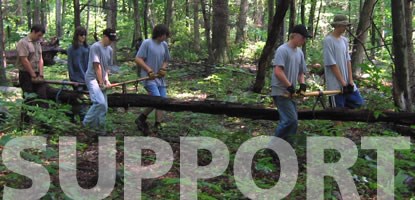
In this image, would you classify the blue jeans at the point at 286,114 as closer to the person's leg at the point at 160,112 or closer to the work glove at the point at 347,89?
the work glove at the point at 347,89

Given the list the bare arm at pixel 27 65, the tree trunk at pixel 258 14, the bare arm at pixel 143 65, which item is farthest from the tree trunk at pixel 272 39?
the tree trunk at pixel 258 14

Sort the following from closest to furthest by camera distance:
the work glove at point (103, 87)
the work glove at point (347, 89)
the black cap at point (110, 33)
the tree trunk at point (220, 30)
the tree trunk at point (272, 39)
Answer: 1. the work glove at point (347, 89)
2. the black cap at point (110, 33)
3. the work glove at point (103, 87)
4. the tree trunk at point (272, 39)
5. the tree trunk at point (220, 30)

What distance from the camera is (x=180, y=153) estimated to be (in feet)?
23.3

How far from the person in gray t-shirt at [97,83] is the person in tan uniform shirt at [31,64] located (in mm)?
1120

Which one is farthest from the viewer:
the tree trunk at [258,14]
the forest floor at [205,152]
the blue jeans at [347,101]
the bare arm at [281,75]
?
the tree trunk at [258,14]

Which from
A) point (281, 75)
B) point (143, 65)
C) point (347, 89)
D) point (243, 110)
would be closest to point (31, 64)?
point (143, 65)

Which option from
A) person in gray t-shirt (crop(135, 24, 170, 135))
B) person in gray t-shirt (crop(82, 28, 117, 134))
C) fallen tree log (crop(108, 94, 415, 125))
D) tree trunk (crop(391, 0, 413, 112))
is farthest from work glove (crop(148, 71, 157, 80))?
tree trunk (crop(391, 0, 413, 112))

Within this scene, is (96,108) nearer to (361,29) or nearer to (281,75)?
(281,75)

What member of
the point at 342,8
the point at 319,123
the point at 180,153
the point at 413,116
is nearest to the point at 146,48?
the point at 180,153

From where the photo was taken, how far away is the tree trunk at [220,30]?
692 inches

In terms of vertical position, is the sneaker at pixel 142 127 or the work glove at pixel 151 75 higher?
the work glove at pixel 151 75

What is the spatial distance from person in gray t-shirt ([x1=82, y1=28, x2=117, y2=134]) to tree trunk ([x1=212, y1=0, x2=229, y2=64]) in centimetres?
975

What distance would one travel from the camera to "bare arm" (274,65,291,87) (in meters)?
6.70

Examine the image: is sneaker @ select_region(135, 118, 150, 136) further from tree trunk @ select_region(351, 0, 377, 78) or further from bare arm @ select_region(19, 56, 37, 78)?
tree trunk @ select_region(351, 0, 377, 78)
